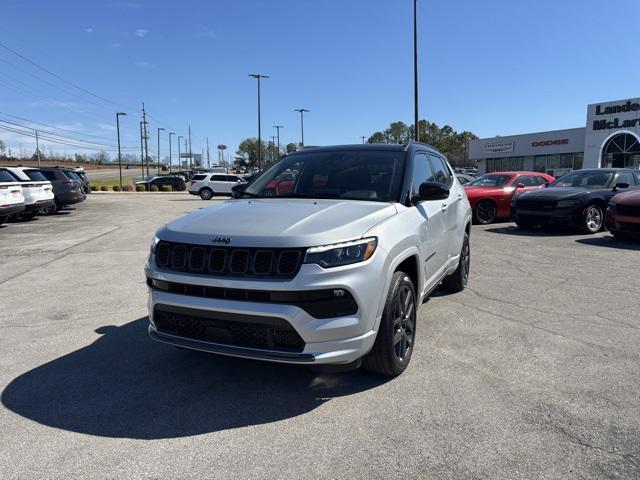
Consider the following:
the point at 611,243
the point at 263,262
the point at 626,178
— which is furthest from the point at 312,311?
the point at 626,178

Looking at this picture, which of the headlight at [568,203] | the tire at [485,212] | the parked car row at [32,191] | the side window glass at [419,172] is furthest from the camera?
the tire at [485,212]

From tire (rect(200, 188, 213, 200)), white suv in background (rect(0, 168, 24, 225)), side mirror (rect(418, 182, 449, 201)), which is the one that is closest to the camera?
side mirror (rect(418, 182, 449, 201))

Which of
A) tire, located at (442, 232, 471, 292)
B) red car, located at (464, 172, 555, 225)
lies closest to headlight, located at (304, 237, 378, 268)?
→ tire, located at (442, 232, 471, 292)

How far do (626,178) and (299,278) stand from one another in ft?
40.8

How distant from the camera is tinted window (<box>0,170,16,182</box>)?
1374cm

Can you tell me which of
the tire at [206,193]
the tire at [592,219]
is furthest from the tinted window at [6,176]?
the tire at [206,193]

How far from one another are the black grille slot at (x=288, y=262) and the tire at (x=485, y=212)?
39.6 ft

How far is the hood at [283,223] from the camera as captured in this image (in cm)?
309

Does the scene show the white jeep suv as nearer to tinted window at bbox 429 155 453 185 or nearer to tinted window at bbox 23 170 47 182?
tinted window at bbox 429 155 453 185

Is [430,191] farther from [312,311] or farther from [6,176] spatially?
[6,176]

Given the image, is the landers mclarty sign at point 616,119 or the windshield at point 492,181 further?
the landers mclarty sign at point 616,119

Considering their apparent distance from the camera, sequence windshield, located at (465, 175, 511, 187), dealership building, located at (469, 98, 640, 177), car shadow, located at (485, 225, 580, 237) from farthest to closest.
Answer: dealership building, located at (469, 98, 640, 177) → windshield, located at (465, 175, 511, 187) → car shadow, located at (485, 225, 580, 237)

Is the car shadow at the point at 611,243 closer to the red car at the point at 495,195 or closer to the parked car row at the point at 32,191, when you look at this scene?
the red car at the point at 495,195

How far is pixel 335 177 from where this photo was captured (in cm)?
446
